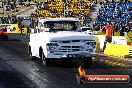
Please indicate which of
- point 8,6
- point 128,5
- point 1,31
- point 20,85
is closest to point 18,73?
point 20,85

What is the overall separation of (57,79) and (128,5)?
42.6 m

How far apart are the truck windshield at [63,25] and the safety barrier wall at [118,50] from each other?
545 centimetres

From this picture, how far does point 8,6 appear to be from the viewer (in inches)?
2783

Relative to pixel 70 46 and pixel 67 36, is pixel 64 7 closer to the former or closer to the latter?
pixel 70 46

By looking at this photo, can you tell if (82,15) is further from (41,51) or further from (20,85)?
(20,85)

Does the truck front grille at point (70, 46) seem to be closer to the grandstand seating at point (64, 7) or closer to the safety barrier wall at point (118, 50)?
the safety barrier wall at point (118, 50)

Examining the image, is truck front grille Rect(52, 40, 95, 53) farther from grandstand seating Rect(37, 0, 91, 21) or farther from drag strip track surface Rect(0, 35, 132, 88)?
grandstand seating Rect(37, 0, 91, 21)

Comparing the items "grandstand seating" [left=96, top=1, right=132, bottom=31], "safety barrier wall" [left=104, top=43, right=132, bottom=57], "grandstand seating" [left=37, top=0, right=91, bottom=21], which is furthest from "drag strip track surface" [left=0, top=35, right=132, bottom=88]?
"grandstand seating" [left=37, top=0, right=91, bottom=21]

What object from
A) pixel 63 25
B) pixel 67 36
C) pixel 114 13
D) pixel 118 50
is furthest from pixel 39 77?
pixel 114 13

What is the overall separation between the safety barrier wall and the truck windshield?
545cm

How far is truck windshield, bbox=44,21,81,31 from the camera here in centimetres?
1727

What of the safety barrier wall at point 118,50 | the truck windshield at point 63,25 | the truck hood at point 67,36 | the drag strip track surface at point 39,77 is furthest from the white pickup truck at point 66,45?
the safety barrier wall at point 118,50

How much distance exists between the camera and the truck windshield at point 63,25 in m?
17.3

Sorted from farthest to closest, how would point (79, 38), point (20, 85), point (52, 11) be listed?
1. point (52, 11)
2. point (79, 38)
3. point (20, 85)
